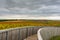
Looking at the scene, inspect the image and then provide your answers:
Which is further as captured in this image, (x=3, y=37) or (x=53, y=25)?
(x=53, y=25)

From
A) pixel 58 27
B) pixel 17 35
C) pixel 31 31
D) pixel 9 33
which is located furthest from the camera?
pixel 58 27

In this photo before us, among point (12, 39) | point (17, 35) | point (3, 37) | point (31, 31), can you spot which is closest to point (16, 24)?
point (31, 31)

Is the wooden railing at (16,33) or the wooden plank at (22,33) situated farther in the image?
the wooden plank at (22,33)

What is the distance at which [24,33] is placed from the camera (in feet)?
20.0

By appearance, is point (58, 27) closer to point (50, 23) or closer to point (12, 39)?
point (50, 23)

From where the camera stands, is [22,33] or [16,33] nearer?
[16,33]

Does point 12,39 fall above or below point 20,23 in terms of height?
below

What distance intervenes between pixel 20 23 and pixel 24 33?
127 cm

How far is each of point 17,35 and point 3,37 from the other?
1.26 metres

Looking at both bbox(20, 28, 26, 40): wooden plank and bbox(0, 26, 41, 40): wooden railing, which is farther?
bbox(20, 28, 26, 40): wooden plank

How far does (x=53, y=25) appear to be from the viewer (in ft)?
26.1

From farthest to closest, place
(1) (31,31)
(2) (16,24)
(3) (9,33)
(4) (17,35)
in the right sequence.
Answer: (2) (16,24)
(1) (31,31)
(4) (17,35)
(3) (9,33)

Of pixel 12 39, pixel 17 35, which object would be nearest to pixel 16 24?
pixel 17 35

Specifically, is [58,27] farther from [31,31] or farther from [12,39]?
[12,39]
